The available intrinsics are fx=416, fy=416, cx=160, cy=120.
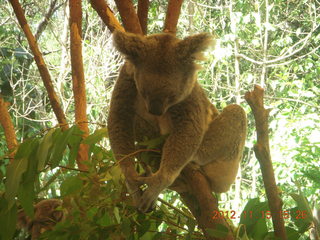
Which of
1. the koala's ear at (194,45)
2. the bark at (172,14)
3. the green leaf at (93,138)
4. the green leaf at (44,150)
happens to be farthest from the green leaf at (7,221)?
the bark at (172,14)

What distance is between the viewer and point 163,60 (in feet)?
4.39

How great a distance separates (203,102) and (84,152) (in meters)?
0.52

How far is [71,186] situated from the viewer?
1.23 meters

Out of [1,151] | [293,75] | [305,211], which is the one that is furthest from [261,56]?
[305,211]

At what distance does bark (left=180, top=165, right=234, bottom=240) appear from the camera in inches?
44.9

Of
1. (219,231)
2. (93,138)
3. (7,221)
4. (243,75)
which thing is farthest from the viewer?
(243,75)

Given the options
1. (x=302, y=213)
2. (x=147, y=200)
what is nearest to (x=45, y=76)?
(x=147, y=200)

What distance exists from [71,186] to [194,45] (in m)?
0.58

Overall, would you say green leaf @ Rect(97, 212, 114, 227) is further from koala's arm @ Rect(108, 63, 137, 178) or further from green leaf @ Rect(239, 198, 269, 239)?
green leaf @ Rect(239, 198, 269, 239)

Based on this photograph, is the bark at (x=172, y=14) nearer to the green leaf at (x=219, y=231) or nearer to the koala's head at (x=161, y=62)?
the koala's head at (x=161, y=62)

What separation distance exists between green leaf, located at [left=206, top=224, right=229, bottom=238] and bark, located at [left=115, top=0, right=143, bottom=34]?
777mm

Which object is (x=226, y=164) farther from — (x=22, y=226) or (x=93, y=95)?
(x=93, y=95)

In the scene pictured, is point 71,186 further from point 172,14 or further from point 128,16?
point 172,14

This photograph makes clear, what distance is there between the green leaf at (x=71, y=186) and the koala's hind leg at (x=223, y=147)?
0.54 m
